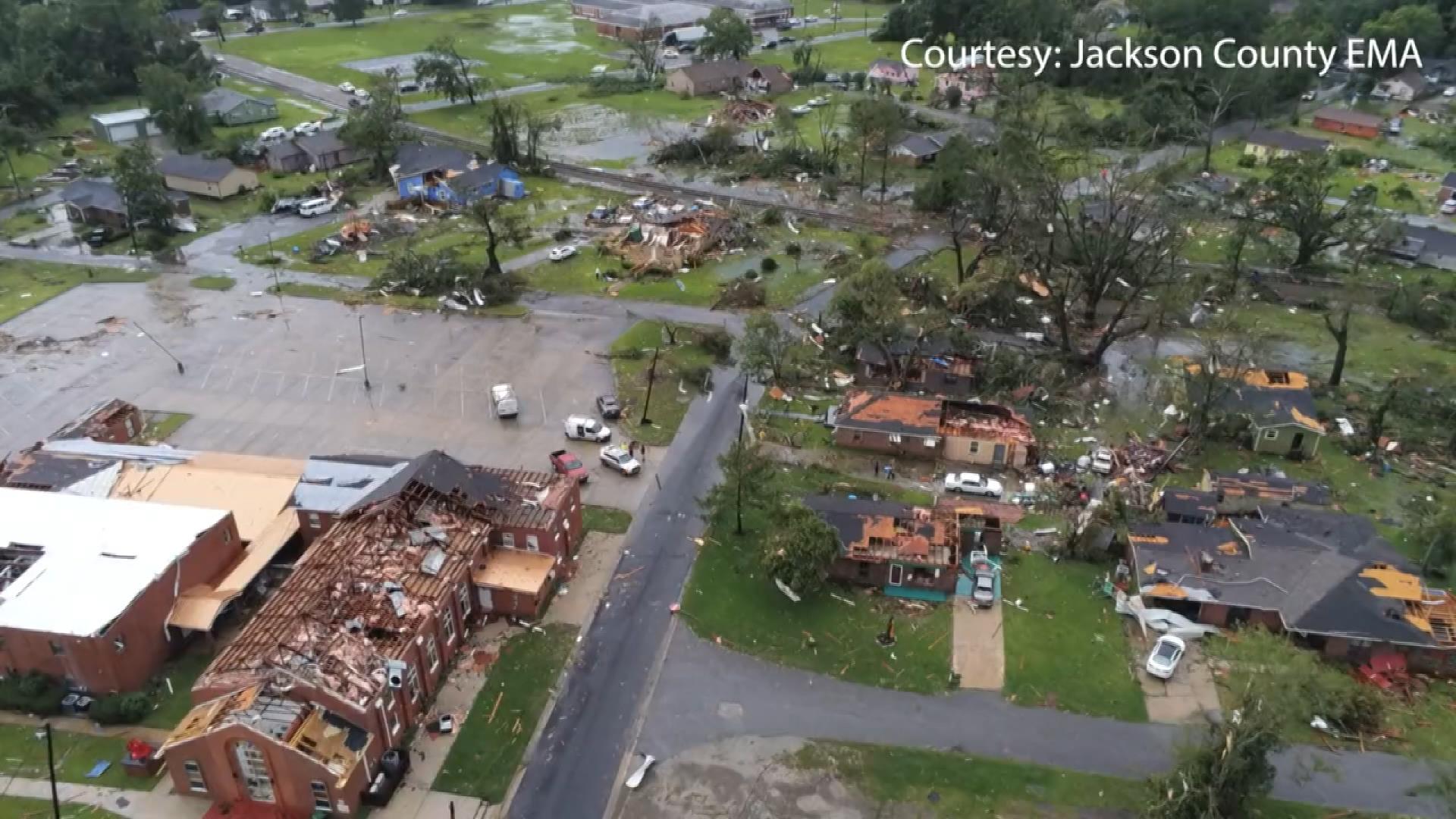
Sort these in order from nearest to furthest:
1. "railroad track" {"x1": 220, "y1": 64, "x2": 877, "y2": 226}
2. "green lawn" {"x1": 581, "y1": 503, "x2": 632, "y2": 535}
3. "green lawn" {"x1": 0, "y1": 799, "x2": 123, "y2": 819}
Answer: "green lawn" {"x1": 0, "y1": 799, "x2": 123, "y2": 819}
"green lawn" {"x1": 581, "y1": 503, "x2": 632, "y2": 535}
"railroad track" {"x1": 220, "y1": 64, "x2": 877, "y2": 226}

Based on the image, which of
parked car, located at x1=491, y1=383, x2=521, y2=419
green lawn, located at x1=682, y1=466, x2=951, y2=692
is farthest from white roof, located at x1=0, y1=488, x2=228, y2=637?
green lawn, located at x1=682, y1=466, x2=951, y2=692

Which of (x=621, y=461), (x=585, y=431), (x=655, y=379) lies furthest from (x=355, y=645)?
(x=655, y=379)

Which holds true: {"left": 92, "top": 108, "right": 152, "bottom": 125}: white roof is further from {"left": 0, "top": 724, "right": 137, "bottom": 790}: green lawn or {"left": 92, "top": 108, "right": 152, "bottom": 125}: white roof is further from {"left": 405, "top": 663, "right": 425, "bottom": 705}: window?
{"left": 405, "top": 663, "right": 425, "bottom": 705}: window

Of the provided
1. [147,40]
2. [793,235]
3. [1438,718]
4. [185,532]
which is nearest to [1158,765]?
[1438,718]

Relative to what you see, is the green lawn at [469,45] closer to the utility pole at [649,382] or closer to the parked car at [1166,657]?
the utility pole at [649,382]

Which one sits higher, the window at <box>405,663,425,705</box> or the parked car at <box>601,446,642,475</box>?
the parked car at <box>601,446,642,475</box>

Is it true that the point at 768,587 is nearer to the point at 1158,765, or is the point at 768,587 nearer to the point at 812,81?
the point at 1158,765
